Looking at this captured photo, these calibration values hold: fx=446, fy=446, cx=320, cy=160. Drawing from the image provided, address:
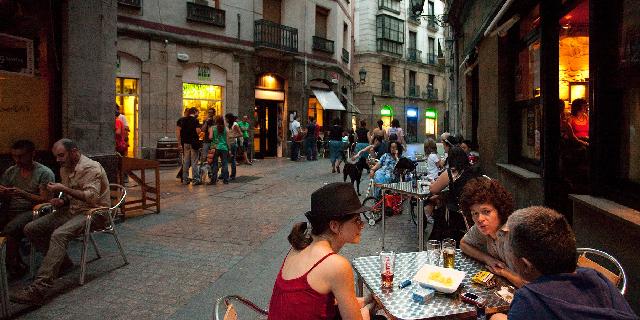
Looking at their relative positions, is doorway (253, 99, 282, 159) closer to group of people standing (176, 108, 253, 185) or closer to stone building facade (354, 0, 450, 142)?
group of people standing (176, 108, 253, 185)

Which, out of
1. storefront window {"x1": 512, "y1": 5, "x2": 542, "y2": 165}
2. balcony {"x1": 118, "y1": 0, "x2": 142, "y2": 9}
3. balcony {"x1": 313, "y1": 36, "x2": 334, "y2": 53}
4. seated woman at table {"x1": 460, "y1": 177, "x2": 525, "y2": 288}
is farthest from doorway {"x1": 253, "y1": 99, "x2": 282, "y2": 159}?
seated woman at table {"x1": 460, "y1": 177, "x2": 525, "y2": 288}

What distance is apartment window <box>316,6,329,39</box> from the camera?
76.5 ft

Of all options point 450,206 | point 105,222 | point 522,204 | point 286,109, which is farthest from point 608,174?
point 286,109

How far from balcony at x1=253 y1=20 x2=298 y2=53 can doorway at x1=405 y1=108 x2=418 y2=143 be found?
69.9 feet

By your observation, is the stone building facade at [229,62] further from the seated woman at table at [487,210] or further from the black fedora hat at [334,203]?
the black fedora hat at [334,203]

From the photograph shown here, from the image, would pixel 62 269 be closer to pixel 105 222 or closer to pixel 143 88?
pixel 105 222

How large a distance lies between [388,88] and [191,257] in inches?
1321

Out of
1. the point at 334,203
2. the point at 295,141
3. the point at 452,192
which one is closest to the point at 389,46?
the point at 295,141

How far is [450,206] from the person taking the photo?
5445 millimetres

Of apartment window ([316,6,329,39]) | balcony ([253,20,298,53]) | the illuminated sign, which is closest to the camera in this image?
balcony ([253,20,298,53])

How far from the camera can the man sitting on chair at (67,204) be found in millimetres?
4484

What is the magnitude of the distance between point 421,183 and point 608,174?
2.90 metres

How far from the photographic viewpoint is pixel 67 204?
489 centimetres

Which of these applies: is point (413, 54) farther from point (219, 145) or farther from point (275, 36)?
point (219, 145)
